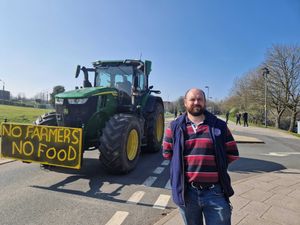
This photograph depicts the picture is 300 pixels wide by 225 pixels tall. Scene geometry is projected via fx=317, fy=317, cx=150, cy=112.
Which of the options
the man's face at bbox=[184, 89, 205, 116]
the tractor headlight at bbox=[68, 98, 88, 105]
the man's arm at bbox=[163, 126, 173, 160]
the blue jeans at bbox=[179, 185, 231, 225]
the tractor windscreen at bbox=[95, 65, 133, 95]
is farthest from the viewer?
the tractor windscreen at bbox=[95, 65, 133, 95]

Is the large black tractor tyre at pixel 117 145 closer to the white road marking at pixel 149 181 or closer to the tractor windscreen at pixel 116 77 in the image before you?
the white road marking at pixel 149 181

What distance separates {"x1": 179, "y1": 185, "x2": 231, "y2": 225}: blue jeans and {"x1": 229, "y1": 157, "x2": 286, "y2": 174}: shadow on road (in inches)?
230

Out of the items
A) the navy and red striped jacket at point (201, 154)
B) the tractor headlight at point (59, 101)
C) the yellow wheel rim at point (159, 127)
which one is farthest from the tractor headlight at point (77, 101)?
the navy and red striped jacket at point (201, 154)

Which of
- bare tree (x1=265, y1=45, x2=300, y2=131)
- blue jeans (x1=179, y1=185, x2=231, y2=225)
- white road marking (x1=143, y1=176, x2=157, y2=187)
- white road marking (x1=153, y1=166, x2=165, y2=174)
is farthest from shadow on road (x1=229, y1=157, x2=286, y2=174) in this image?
bare tree (x1=265, y1=45, x2=300, y2=131)

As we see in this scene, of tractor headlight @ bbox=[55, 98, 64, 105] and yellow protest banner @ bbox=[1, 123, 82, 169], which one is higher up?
tractor headlight @ bbox=[55, 98, 64, 105]

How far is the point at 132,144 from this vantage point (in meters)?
7.91

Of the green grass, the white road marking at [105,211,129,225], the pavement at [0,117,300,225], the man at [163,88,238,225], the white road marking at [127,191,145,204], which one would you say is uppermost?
the man at [163,88,238,225]

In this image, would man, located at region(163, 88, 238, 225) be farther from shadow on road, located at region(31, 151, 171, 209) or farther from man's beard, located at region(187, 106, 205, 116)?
shadow on road, located at region(31, 151, 171, 209)

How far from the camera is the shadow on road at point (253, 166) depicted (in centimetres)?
868

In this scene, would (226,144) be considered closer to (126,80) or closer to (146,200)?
(146,200)

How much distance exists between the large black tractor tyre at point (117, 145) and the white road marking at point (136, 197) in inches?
43.4

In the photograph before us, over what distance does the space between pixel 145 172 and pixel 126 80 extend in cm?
305

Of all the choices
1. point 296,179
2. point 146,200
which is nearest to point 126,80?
point 146,200

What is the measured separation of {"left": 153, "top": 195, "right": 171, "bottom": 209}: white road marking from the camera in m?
5.38
